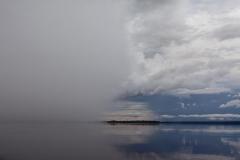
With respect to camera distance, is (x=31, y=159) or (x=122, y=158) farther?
(x=122, y=158)

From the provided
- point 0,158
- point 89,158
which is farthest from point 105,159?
point 0,158

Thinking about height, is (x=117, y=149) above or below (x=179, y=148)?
below

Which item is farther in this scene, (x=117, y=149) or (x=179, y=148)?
(x=179, y=148)

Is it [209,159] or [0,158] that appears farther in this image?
[209,159]

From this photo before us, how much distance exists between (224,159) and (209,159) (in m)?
1.77

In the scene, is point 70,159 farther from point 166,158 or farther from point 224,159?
point 224,159

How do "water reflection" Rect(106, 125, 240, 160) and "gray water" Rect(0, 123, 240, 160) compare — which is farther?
"water reflection" Rect(106, 125, 240, 160)

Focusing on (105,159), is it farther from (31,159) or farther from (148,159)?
(31,159)

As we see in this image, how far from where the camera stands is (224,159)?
42906mm

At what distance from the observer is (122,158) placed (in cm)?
4300

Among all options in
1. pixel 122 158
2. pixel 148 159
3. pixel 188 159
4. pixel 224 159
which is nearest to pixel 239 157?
pixel 224 159

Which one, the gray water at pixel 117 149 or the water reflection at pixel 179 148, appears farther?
the water reflection at pixel 179 148

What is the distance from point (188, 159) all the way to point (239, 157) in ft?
21.8

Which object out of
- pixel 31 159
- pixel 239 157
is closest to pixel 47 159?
pixel 31 159
